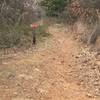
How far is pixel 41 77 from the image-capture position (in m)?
8.28

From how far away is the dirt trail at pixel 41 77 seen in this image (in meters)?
7.21

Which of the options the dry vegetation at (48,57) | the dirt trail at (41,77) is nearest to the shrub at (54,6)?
the dry vegetation at (48,57)

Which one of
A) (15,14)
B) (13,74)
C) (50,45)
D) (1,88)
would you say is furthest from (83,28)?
(1,88)

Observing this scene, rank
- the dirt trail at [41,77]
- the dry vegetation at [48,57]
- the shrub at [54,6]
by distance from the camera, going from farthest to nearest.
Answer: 1. the shrub at [54,6]
2. the dry vegetation at [48,57]
3. the dirt trail at [41,77]

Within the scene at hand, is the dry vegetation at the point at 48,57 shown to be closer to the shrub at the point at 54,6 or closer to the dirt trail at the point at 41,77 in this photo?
the dirt trail at the point at 41,77

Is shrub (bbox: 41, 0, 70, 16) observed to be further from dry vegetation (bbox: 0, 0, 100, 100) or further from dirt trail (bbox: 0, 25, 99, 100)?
dirt trail (bbox: 0, 25, 99, 100)

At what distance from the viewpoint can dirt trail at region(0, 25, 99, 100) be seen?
23.7ft

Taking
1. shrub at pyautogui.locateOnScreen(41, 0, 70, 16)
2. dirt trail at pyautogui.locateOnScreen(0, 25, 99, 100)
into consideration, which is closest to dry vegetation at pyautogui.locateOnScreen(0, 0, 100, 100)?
dirt trail at pyautogui.locateOnScreen(0, 25, 99, 100)

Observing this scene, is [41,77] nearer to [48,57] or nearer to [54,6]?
[48,57]

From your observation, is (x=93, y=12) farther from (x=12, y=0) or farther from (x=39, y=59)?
(x=39, y=59)

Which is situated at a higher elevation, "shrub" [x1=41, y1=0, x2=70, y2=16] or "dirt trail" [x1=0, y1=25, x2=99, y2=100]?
"shrub" [x1=41, y1=0, x2=70, y2=16]

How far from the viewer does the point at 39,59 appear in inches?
389

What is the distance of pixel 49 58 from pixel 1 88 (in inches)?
124

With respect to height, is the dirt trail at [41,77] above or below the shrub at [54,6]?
below
